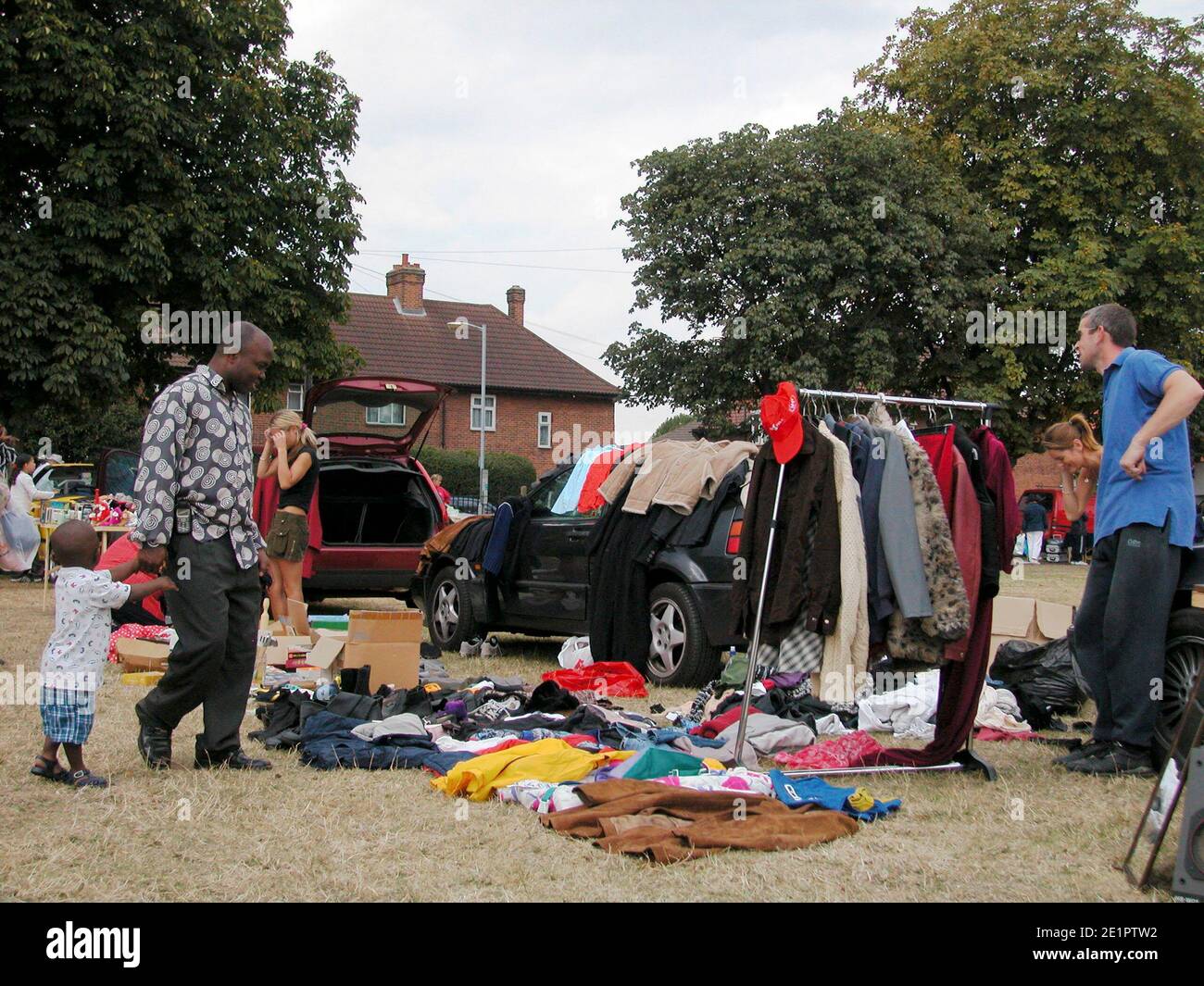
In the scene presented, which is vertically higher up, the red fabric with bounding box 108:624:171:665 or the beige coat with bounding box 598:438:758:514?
the beige coat with bounding box 598:438:758:514

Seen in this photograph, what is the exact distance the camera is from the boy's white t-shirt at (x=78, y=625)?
5.19 meters

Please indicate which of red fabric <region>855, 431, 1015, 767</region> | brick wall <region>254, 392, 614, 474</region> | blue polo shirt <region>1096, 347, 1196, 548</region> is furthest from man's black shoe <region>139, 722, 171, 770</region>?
brick wall <region>254, 392, 614, 474</region>

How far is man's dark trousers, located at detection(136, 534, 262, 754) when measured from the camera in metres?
5.51

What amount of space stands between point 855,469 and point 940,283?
84.0 feet

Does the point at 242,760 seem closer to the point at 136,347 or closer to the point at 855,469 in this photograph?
the point at 855,469

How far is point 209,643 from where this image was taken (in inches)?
217

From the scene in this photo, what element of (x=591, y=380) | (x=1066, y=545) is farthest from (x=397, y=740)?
(x=591, y=380)

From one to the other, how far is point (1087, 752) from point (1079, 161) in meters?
28.0

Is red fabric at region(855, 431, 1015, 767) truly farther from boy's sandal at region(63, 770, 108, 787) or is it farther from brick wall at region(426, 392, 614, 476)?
brick wall at region(426, 392, 614, 476)

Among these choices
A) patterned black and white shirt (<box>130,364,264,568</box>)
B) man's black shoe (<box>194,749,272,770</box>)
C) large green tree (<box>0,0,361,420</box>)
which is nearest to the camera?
patterned black and white shirt (<box>130,364,264,568</box>)

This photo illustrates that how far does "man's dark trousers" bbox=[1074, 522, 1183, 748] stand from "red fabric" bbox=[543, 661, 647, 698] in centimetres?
342

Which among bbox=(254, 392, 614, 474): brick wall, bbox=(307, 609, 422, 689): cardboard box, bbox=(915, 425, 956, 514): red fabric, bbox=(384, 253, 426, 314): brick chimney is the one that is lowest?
bbox=(307, 609, 422, 689): cardboard box

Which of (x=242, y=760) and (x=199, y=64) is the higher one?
(x=199, y=64)

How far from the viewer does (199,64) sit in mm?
20688
